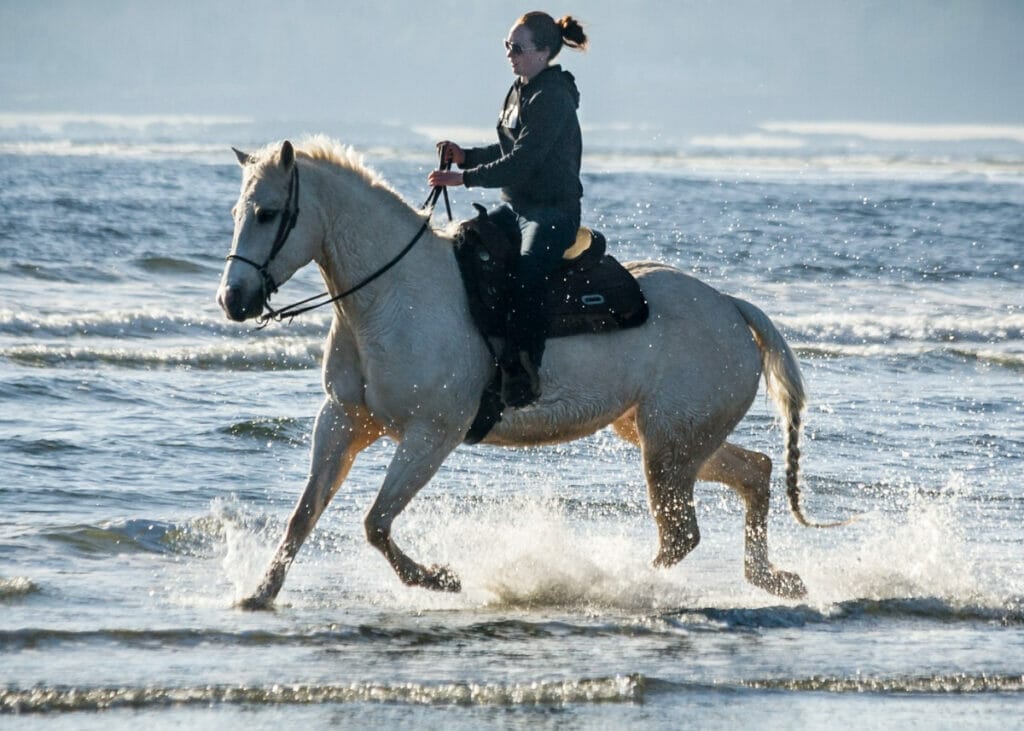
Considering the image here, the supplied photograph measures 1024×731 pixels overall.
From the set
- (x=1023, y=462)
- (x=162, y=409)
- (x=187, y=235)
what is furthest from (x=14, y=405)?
(x=187, y=235)

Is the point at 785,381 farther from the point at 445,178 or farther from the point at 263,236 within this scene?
the point at 263,236

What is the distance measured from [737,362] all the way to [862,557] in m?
1.39

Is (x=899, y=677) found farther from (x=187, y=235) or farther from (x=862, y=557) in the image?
(x=187, y=235)

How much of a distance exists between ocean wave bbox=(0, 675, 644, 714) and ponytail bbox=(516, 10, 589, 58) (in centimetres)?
327

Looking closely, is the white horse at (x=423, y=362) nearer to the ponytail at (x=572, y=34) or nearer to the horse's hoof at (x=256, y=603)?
the horse's hoof at (x=256, y=603)

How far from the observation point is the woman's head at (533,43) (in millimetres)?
7559

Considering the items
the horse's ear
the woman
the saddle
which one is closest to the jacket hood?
the woman

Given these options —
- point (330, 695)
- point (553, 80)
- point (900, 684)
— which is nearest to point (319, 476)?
point (330, 695)

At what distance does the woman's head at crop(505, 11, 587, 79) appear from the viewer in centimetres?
756

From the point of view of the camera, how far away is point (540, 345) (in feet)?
24.8

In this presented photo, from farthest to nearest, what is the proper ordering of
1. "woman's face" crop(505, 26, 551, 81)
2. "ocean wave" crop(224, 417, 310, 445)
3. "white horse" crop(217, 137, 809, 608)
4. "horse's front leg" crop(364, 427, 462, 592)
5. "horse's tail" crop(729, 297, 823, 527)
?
"ocean wave" crop(224, 417, 310, 445) → "horse's tail" crop(729, 297, 823, 527) → "woman's face" crop(505, 26, 551, 81) → "horse's front leg" crop(364, 427, 462, 592) → "white horse" crop(217, 137, 809, 608)

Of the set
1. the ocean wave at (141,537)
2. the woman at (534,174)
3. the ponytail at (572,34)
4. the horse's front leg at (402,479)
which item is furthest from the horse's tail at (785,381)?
the ocean wave at (141,537)

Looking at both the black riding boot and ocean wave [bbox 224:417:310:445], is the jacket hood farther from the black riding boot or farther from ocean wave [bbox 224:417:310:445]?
ocean wave [bbox 224:417:310:445]

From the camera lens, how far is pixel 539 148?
24.5ft
